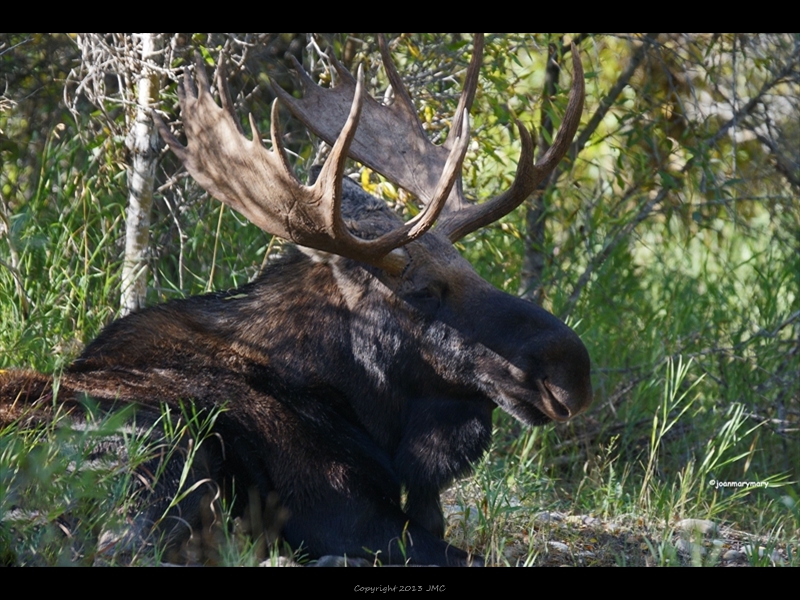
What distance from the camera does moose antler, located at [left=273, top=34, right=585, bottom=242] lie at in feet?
15.6

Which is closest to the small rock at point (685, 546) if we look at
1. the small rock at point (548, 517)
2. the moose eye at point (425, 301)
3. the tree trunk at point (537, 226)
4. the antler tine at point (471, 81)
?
the small rock at point (548, 517)

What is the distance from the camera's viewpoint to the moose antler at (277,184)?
13.0 feet

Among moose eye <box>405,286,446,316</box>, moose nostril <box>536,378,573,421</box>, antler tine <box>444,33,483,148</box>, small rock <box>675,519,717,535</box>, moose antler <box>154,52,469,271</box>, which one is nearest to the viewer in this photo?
moose antler <box>154,52,469,271</box>

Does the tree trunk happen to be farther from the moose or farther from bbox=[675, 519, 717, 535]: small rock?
bbox=[675, 519, 717, 535]: small rock

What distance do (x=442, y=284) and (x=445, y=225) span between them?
1.61 ft

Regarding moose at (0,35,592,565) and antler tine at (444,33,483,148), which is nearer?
moose at (0,35,592,565)

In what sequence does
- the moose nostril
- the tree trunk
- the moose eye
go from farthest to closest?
1. the tree trunk
2. the moose eye
3. the moose nostril

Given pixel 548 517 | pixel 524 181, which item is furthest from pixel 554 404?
pixel 524 181

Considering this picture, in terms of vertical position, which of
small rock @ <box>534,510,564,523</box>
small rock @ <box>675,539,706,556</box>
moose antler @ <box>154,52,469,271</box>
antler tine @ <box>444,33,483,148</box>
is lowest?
small rock @ <box>534,510,564,523</box>

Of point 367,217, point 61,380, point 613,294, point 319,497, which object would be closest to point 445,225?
point 367,217

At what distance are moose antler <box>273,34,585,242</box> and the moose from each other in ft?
0.13

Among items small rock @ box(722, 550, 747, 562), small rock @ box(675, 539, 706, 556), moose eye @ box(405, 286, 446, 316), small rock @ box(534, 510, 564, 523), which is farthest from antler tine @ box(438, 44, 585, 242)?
small rock @ box(722, 550, 747, 562)

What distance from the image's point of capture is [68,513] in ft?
11.6
